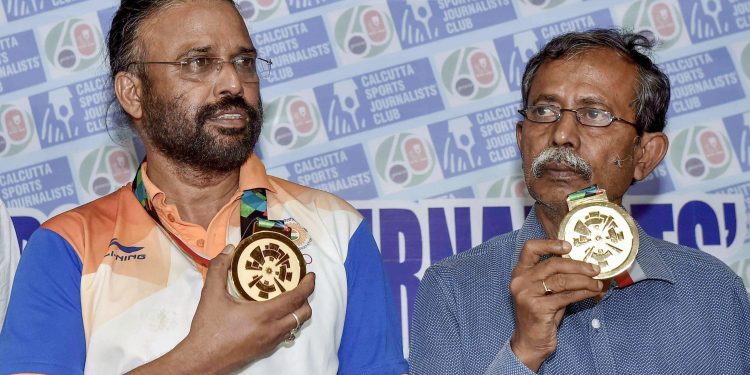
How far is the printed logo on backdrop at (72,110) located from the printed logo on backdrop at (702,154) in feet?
6.61

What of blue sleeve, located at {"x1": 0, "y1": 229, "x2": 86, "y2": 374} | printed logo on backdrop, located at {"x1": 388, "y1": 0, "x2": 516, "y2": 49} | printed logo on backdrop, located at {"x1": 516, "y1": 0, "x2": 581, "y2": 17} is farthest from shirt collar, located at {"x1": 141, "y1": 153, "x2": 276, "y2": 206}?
printed logo on backdrop, located at {"x1": 516, "y1": 0, "x2": 581, "y2": 17}

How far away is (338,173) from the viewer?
12.0 ft

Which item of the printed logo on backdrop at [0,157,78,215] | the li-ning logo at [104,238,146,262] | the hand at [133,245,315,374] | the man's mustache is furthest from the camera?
the printed logo on backdrop at [0,157,78,215]

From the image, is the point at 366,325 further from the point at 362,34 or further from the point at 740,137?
the point at 740,137

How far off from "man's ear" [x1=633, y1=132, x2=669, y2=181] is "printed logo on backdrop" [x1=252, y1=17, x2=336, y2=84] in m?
1.18

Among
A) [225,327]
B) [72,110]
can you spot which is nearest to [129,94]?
[225,327]

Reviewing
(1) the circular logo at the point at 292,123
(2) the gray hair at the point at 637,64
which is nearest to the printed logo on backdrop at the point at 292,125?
(1) the circular logo at the point at 292,123

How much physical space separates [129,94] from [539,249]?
1.17m

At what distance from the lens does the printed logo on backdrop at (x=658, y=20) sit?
3803mm

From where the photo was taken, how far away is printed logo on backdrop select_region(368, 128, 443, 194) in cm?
367

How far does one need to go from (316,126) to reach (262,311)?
1434 millimetres

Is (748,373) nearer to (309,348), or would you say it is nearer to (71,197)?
(309,348)

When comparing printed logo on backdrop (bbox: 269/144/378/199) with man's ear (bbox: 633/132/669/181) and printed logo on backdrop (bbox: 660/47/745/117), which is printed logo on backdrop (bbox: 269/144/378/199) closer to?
man's ear (bbox: 633/132/669/181)

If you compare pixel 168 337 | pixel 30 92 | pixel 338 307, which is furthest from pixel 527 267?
pixel 30 92
